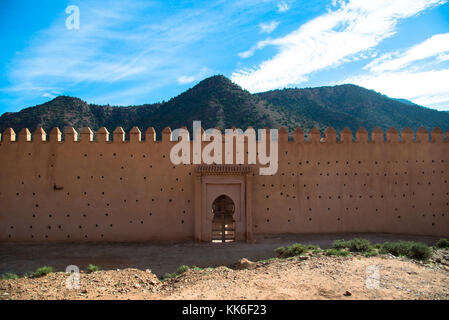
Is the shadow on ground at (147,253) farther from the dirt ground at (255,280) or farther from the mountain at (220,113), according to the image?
the mountain at (220,113)

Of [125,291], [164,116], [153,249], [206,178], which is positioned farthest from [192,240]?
[164,116]

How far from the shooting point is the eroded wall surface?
11016 millimetres

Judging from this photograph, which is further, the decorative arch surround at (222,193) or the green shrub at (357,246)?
the decorative arch surround at (222,193)

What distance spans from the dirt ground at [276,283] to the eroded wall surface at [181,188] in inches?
170

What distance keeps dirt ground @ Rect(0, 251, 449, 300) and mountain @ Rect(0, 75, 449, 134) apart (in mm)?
21899

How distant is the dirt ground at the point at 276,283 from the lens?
200 inches

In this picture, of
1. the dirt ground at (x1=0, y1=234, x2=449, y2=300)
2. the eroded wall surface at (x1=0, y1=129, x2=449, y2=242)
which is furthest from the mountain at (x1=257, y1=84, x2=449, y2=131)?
the dirt ground at (x1=0, y1=234, x2=449, y2=300)

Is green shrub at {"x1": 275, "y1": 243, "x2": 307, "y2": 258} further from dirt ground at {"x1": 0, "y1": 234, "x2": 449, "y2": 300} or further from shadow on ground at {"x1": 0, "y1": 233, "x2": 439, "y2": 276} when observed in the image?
shadow on ground at {"x1": 0, "y1": 233, "x2": 439, "y2": 276}

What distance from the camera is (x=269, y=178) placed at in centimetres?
1141

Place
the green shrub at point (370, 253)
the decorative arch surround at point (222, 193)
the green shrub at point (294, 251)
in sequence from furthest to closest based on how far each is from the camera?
the decorative arch surround at point (222, 193), the green shrub at point (294, 251), the green shrub at point (370, 253)

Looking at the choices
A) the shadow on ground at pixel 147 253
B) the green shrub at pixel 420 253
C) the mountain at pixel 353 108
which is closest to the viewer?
the green shrub at pixel 420 253

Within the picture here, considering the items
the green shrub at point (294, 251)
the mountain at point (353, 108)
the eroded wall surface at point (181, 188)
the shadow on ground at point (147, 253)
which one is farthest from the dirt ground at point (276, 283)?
the mountain at point (353, 108)

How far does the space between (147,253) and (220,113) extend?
22350 millimetres
